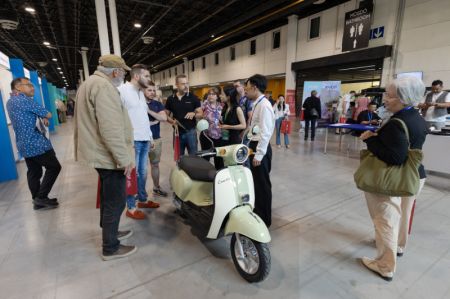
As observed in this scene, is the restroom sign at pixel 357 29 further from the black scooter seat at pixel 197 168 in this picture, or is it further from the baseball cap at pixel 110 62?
the baseball cap at pixel 110 62

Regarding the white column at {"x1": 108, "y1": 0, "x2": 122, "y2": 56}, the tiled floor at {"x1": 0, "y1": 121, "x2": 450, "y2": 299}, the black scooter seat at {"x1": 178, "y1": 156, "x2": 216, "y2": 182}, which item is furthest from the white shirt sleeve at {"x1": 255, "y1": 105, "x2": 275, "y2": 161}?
the white column at {"x1": 108, "y1": 0, "x2": 122, "y2": 56}

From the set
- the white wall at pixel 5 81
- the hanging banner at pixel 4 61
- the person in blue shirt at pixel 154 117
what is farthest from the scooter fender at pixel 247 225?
the hanging banner at pixel 4 61

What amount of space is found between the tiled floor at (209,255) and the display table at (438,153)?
541 millimetres

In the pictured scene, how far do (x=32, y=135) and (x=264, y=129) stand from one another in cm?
254

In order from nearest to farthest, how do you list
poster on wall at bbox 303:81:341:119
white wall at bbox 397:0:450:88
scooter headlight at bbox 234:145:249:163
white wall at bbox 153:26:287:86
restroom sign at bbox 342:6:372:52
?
scooter headlight at bbox 234:145:249:163 < white wall at bbox 397:0:450:88 < restroom sign at bbox 342:6:372:52 < poster on wall at bbox 303:81:341:119 < white wall at bbox 153:26:287:86

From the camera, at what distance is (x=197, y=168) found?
2.21 meters

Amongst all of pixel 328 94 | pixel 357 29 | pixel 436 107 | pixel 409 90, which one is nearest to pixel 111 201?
pixel 409 90

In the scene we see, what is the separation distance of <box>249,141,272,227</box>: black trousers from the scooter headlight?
14.7 inches

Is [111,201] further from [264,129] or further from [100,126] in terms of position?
[264,129]

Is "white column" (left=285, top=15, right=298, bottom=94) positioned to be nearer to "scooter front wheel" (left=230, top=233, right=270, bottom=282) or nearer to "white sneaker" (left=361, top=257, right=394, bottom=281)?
"white sneaker" (left=361, top=257, right=394, bottom=281)

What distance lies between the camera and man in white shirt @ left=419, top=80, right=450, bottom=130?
4355 millimetres

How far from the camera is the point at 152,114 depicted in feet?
9.33

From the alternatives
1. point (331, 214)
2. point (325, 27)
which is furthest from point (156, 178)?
Answer: point (325, 27)

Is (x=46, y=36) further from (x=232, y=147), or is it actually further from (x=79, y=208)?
(x=232, y=147)
